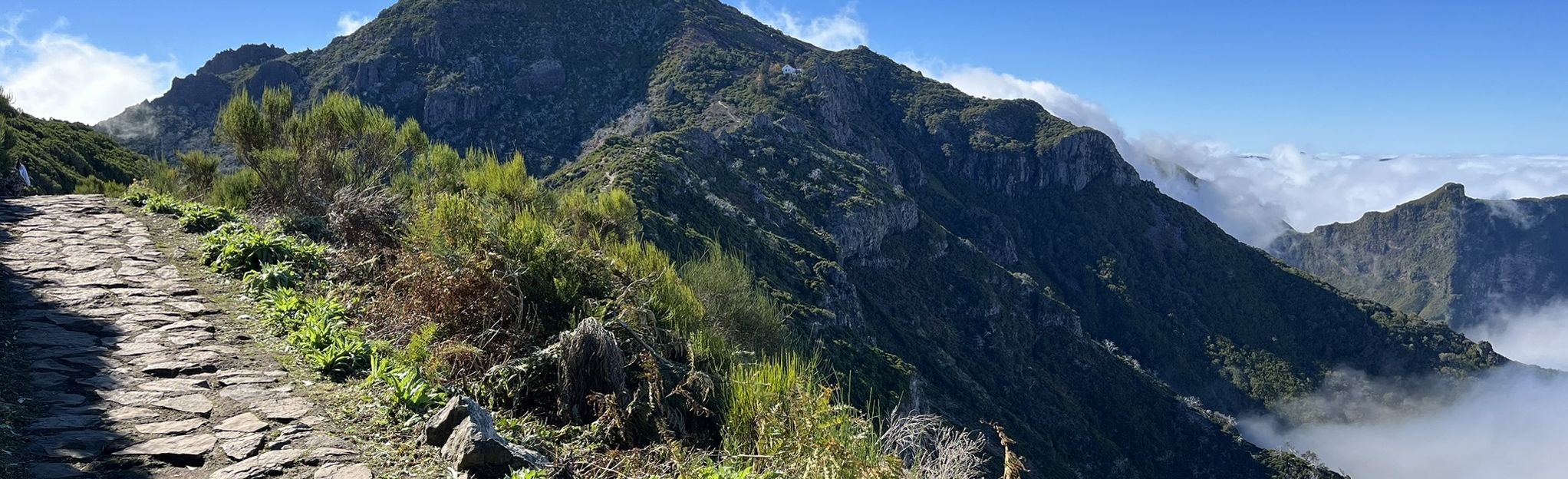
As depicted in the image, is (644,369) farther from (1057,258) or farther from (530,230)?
(1057,258)

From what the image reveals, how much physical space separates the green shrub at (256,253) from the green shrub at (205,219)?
1211mm

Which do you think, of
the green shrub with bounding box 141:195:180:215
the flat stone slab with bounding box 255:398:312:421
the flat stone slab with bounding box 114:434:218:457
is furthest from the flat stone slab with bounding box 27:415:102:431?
the green shrub with bounding box 141:195:180:215

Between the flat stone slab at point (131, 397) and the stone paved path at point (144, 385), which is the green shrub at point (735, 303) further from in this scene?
the flat stone slab at point (131, 397)

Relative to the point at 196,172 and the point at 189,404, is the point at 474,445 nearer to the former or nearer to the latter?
the point at 189,404

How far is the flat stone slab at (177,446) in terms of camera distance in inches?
111

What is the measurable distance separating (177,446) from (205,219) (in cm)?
551

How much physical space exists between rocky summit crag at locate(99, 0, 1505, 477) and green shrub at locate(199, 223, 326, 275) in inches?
985

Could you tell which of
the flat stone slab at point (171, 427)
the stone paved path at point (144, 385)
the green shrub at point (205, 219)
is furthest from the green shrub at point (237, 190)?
the flat stone slab at point (171, 427)

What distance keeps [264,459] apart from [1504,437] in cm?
17842

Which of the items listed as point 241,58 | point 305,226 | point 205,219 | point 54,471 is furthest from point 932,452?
point 241,58

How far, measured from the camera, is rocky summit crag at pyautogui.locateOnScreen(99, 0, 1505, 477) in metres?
51.3

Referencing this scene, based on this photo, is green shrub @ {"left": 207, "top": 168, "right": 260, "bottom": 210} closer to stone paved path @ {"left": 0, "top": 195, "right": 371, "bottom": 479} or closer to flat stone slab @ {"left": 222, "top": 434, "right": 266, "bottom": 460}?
stone paved path @ {"left": 0, "top": 195, "right": 371, "bottom": 479}

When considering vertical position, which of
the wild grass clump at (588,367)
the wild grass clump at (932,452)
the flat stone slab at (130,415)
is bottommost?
the wild grass clump at (932,452)

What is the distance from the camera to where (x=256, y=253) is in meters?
5.68
